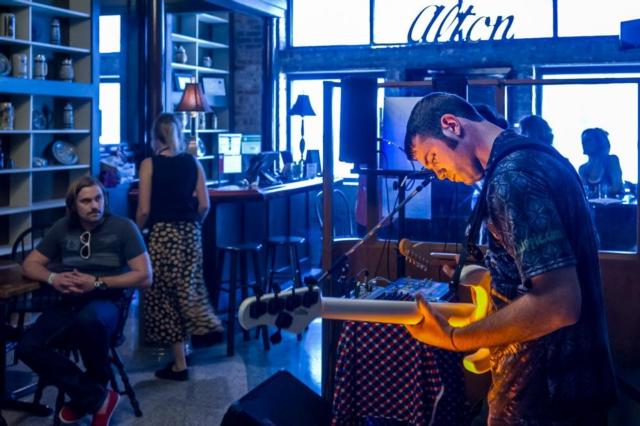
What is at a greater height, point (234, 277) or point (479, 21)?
point (479, 21)

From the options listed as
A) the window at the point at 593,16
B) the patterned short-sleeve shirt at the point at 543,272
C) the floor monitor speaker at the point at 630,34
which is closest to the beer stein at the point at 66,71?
the floor monitor speaker at the point at 630,34

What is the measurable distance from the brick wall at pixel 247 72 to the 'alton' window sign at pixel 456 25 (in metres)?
1.92

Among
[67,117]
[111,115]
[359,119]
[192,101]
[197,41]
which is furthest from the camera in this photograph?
[197,41]

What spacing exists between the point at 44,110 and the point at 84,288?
355 centimetres

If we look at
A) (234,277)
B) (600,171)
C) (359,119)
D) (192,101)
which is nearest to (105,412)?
(234,277)

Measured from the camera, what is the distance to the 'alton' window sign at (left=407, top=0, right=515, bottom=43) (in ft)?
30.7

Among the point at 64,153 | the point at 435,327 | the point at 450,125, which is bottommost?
the point at 435,327

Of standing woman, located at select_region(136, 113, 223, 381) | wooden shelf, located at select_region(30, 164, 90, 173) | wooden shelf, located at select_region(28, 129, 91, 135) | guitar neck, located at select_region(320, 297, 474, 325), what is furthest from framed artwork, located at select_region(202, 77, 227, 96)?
guitar neck, located at select_region(320, 297, 474, 325)

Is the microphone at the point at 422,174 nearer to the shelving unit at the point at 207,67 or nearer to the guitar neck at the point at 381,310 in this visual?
the guitar neck at the point at 381,310

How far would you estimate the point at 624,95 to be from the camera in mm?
9305

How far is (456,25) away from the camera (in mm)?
9492

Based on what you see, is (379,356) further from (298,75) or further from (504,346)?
(298,75)

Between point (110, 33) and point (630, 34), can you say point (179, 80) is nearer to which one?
point (110, 33)

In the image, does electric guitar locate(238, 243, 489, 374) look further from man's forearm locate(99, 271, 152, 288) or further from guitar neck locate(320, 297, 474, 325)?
man's forearm locate(99, 271, 152, 288)
